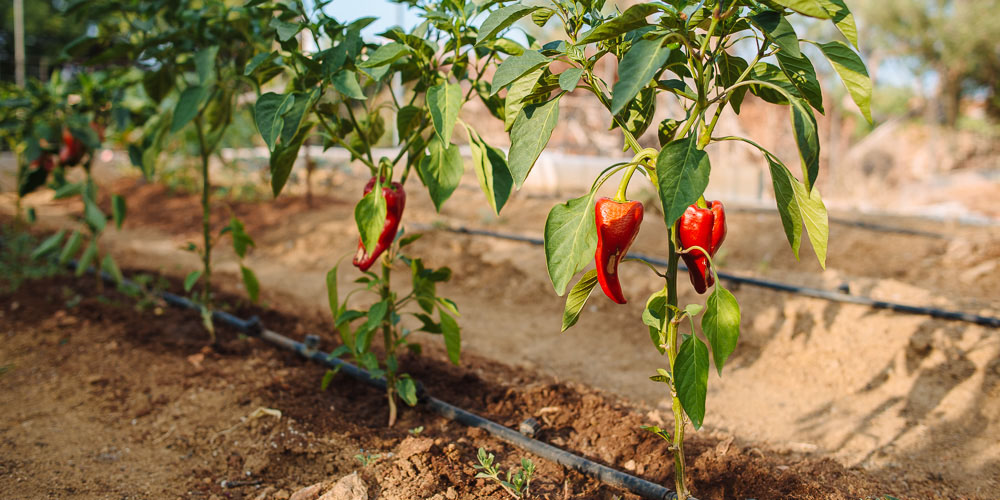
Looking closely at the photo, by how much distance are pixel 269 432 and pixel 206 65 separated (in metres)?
1.19

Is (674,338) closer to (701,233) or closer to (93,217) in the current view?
(701,233)

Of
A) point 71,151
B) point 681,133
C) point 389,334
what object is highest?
point 681,133

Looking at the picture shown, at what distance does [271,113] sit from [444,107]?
42 cm

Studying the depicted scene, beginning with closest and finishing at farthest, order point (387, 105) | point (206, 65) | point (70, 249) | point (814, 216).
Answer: point (814, 216), point (387, 105), point (206, 65), point (70, 249)

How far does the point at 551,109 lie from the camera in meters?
1.13

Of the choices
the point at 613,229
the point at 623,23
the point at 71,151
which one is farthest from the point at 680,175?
the point at 71,151

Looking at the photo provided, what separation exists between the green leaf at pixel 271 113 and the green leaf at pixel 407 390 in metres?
0.76

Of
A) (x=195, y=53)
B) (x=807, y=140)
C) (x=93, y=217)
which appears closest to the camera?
(x=807, y=140)

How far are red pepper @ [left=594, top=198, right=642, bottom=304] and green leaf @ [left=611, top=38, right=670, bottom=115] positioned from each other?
22 cm

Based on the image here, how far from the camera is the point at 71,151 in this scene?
2969mm

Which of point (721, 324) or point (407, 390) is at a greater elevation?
point (721, 324)

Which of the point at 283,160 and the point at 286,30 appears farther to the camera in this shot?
the point at 283,160

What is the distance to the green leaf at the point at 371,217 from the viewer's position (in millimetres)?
1449

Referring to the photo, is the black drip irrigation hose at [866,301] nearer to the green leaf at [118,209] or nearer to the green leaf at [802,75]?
the green leaf at [802,75]
